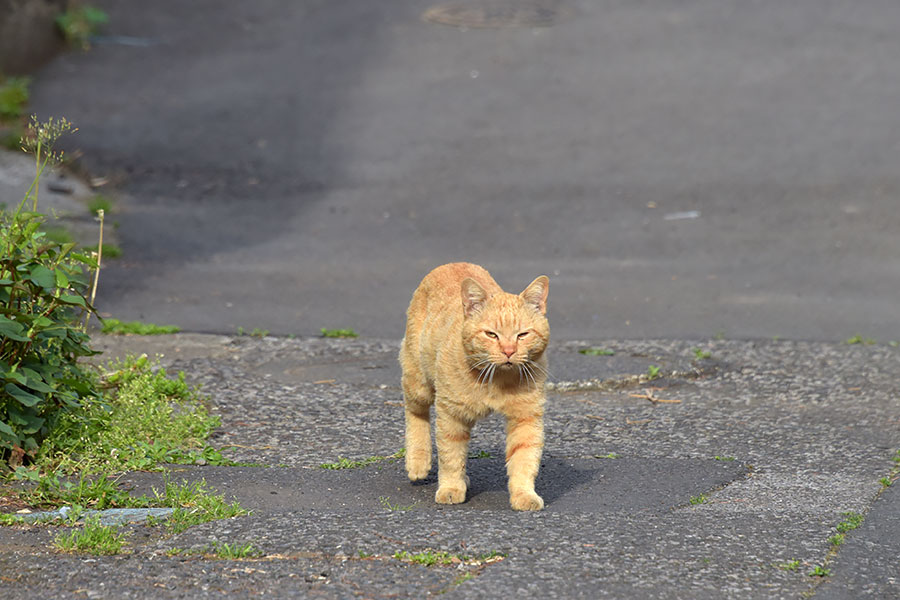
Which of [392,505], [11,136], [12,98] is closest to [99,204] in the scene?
[11,136]

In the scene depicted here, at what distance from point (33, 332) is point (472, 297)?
2.17 metres

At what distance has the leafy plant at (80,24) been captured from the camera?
16109mm

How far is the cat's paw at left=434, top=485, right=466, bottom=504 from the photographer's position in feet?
17.6

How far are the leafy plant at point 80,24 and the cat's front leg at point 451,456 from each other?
12.7 meters

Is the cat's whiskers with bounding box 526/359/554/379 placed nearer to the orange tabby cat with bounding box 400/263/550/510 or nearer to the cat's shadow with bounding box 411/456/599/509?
the orange tabby cat with bounding box 400/263/550/510

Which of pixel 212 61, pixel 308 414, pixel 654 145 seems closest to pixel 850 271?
pixel 654 145

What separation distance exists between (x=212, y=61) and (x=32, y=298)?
11.0 metres

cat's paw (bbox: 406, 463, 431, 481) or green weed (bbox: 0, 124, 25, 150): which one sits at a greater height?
green weed (bbox: 0, 124, 25, 150)

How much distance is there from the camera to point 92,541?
463 cm

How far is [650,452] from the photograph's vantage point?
6.42 metres

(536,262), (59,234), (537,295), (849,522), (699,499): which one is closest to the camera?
(849,522)

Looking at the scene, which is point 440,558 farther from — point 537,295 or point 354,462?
point 354,462

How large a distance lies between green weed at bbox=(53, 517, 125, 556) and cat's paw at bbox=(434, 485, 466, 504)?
1.44 meters

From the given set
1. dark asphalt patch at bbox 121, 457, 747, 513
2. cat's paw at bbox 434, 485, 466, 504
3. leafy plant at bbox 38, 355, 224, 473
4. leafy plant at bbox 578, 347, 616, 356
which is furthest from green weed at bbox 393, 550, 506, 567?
leafy plant at bbox 578, 347, 616, 356
